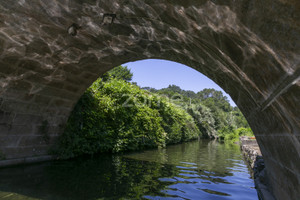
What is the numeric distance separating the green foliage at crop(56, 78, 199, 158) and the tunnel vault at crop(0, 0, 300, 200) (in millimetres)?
635

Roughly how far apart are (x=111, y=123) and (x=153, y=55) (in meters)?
4.87

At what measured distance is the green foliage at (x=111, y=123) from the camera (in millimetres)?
7508

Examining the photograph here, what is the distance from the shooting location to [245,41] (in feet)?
5.53

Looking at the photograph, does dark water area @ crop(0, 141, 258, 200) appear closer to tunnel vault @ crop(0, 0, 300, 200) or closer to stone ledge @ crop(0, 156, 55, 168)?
stone ledge @ crop(0, 156, 55, 168)

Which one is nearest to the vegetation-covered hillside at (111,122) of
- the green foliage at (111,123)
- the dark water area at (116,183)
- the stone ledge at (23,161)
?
the green foliage at (111,123)

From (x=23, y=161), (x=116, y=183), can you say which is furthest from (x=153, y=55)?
(x=23, y=161)

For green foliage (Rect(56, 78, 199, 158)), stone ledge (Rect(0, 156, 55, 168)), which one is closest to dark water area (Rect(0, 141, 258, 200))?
stone ledge (Rect(0, 156, 55, 168))

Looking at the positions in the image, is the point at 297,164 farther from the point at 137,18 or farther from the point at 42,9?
the point at 42,9

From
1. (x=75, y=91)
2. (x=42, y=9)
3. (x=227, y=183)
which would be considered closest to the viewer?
(x=42, y=9)

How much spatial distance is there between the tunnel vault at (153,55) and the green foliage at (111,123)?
63 centimetres

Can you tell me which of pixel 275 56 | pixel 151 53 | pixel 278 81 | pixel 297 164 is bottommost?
pixel 297 164

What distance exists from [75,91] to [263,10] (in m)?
6.20

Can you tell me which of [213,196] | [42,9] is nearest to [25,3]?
[42,9]

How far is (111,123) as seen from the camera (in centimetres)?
897
